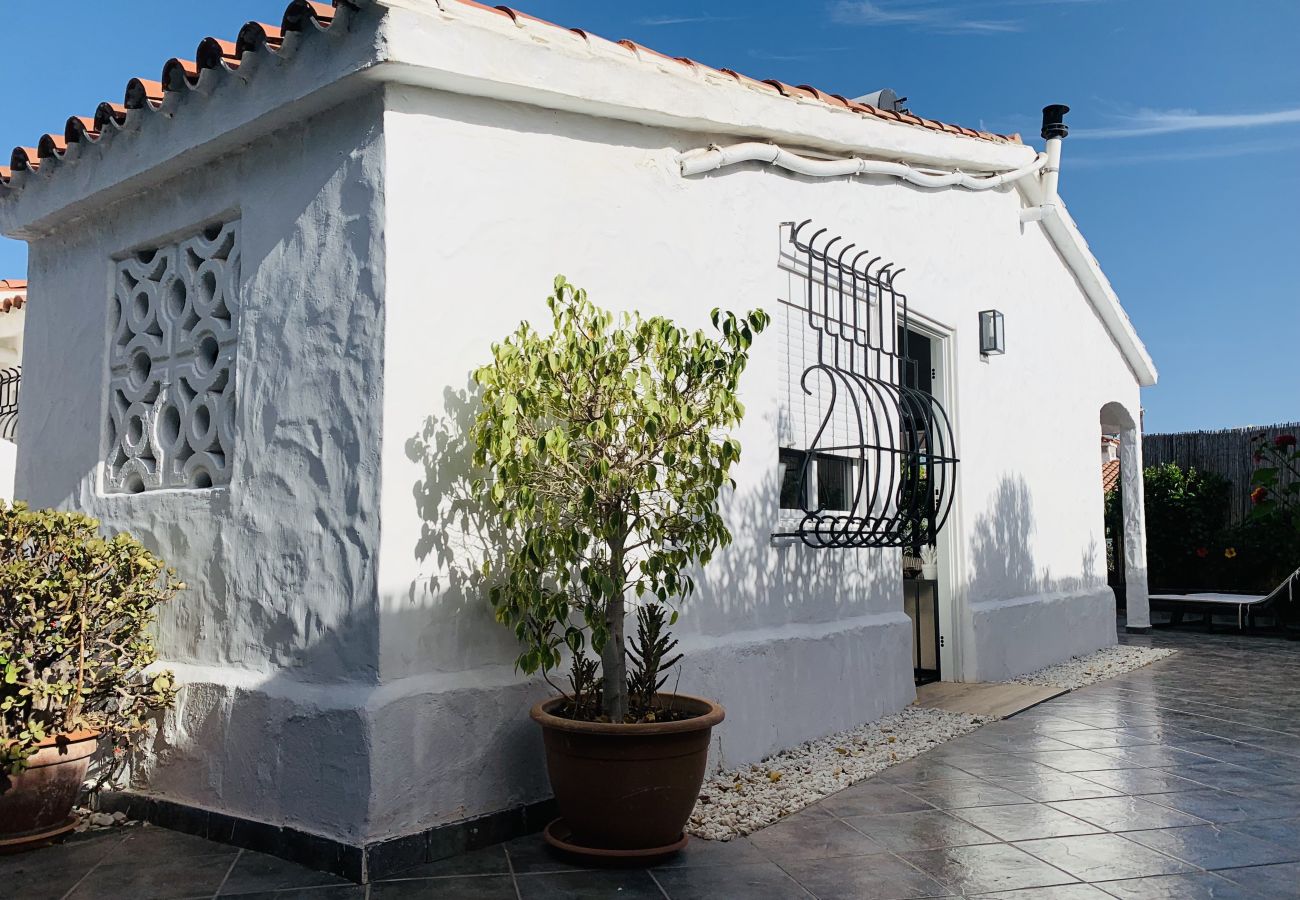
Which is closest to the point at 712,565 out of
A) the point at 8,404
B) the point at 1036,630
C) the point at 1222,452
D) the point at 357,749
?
the point at 357,749

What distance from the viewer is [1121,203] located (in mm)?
20812

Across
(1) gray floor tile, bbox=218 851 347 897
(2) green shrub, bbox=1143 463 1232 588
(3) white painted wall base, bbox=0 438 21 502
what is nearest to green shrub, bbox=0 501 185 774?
(1) gray floor tile, bbox=218 851 347 897

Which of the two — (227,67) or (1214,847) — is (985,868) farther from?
(227,67)

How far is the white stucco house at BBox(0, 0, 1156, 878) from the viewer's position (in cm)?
335

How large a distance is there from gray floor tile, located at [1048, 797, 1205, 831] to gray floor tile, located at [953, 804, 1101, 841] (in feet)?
0.23

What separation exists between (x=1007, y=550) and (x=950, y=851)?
4.52 meters

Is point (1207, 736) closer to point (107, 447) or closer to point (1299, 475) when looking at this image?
point (107, 447)

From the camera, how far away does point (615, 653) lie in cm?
347

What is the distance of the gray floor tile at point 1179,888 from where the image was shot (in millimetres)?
2945

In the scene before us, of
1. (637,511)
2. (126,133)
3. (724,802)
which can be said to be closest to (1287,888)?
(724,802)

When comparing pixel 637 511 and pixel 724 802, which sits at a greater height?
pixel 637 511

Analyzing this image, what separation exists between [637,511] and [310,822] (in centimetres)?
149

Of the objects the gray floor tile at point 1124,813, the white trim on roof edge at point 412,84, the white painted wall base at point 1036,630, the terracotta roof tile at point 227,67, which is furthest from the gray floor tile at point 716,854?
the white painted wall base at point 1036,630

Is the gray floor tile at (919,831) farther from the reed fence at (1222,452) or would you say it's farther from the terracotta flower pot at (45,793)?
the reed fence at (1222,452)
